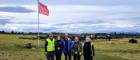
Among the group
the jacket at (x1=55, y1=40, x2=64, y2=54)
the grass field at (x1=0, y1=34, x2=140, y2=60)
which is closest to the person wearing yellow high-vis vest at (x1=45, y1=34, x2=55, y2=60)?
the jacket at (x1=55, y1=40, x2=64, y2=54)

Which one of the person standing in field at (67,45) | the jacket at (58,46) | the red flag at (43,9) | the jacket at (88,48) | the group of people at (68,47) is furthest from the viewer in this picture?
the red flag at (43,9)

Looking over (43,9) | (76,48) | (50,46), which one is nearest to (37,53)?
(43,9)

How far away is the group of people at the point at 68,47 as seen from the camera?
86.1ft

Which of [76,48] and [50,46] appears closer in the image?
[50,46]

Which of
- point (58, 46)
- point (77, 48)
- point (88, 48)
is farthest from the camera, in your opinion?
point (58, 46)

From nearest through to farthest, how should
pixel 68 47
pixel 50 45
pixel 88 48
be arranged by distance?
pixel 88 48
pixel 50 45
pixel 68 47

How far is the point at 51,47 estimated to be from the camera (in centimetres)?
2702

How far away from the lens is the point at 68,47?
28844mm

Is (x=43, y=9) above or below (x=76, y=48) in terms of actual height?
above

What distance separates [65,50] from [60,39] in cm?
114

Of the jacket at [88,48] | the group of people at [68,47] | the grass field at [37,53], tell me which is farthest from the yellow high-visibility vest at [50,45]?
the grass field at [37,53]

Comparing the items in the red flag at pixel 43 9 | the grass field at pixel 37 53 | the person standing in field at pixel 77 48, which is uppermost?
the red flag at pixel 43 9

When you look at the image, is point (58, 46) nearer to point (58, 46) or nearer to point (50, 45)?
point (58, 46)

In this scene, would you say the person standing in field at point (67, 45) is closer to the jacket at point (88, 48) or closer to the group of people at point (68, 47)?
the group of people at point (68, 47)
